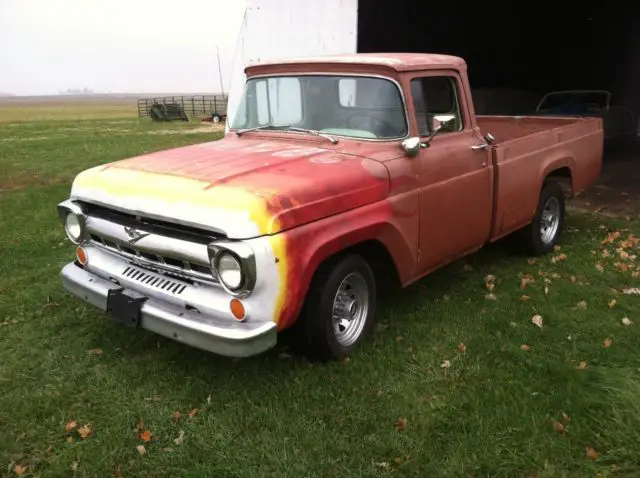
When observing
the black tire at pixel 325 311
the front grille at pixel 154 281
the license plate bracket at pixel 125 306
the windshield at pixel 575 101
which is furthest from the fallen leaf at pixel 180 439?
the windshield at pixel 575 101

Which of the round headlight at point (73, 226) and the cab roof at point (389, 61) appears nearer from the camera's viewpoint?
the round headlight at point (73, 226)

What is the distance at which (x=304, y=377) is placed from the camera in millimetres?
3785

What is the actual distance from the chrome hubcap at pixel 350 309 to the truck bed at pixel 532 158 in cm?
166

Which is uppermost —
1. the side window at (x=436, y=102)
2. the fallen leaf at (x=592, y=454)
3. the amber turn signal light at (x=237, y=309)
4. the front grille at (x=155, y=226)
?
the side window at (x=436, y=102)

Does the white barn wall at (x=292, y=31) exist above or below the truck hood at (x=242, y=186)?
above

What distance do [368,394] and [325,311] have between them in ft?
1.86

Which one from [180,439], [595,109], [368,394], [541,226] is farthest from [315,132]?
[595,109]

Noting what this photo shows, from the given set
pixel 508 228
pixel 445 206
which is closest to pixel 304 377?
pixel 445 206

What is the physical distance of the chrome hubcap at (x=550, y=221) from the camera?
6.22 m

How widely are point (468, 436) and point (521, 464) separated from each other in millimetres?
312

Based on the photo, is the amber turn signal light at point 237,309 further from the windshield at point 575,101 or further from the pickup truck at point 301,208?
the windshield at point 575,101

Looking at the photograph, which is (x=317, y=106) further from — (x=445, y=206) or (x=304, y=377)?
(x=304, y=377)

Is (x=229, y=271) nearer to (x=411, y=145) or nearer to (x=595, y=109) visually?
(x=411, y=145)

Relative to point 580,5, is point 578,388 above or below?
below
